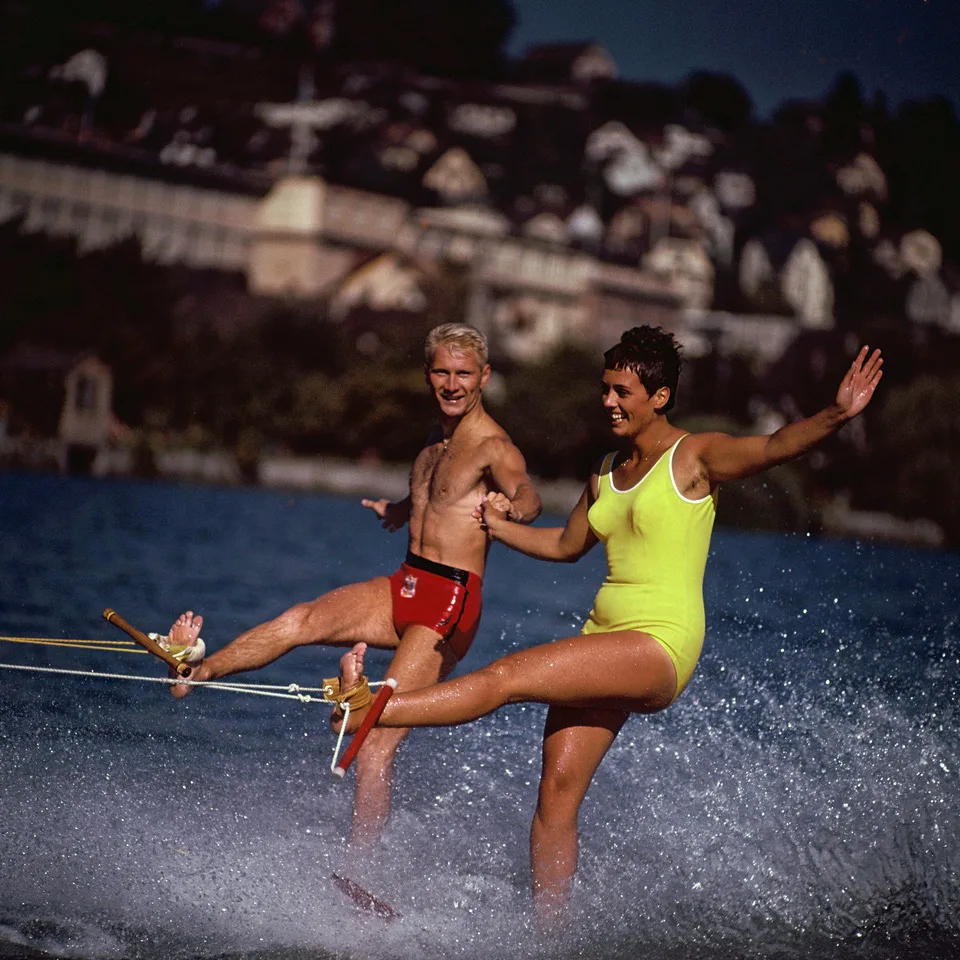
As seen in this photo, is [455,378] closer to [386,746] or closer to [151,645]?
[386,746]

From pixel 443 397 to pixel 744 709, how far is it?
2805mm

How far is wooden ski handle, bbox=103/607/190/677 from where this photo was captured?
6.19 metres

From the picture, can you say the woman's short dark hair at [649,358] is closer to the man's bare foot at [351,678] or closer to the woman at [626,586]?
the woman at [626,586]

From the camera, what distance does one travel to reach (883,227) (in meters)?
68.4

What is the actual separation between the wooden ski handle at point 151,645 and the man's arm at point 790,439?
204 centimetres

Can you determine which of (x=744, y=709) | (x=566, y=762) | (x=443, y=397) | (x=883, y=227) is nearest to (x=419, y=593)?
(x=443, y=397)

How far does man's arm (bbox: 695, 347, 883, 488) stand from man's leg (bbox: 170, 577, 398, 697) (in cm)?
182

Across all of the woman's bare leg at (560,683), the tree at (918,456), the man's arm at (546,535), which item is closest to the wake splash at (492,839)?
the woman's bare leg at (560,683)

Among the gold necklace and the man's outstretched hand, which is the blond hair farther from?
the gold necklace

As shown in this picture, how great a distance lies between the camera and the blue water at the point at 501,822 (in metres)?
6.47

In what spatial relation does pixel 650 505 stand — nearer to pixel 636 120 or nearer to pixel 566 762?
pixel 566 762

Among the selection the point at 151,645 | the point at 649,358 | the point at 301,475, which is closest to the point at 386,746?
the point at 151,645

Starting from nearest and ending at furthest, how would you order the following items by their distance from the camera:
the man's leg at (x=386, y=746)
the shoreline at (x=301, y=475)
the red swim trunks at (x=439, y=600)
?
the man's leg at (x=386, y=746) → the red swim trunks at (x=439, y=600) → the shoreline at (x=301, y=475)

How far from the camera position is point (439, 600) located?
7.34m
